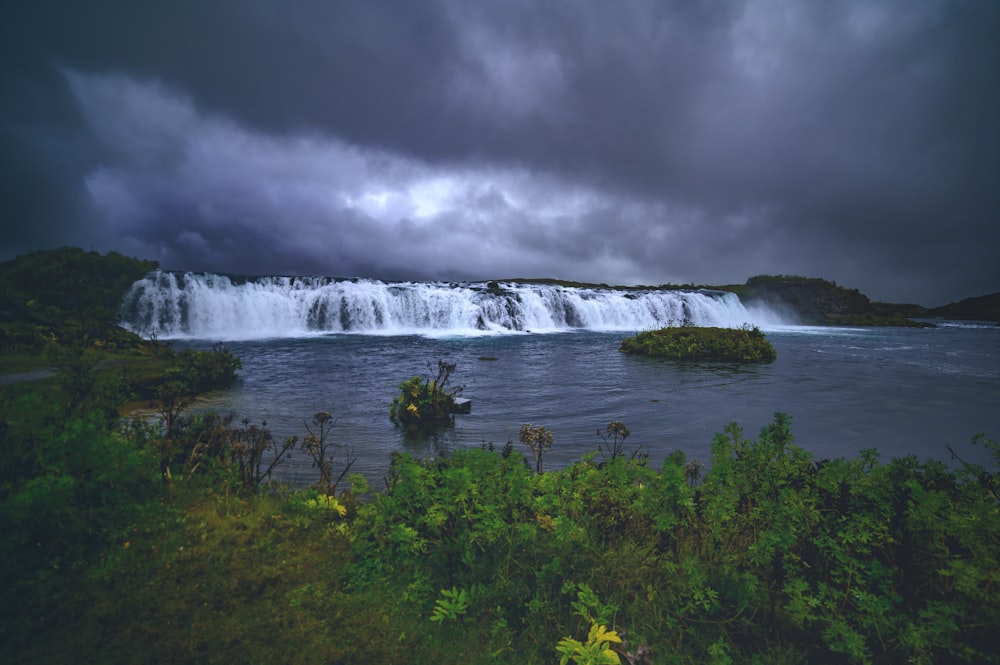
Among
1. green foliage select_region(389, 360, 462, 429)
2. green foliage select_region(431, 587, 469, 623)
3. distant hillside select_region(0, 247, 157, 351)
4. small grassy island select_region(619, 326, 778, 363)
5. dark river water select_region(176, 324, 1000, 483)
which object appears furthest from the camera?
small grassy island select_region(619, 326, 778, 363)

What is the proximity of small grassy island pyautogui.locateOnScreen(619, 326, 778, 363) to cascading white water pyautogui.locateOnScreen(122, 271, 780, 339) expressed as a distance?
7530mm

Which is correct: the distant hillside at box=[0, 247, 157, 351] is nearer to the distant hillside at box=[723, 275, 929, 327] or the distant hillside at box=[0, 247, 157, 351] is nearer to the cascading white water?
the cascading white water

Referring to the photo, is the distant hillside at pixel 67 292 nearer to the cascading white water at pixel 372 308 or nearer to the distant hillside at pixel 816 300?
the cascading white water at pixel 372 308

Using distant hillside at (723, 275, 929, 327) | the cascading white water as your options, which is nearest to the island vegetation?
the cascading white water

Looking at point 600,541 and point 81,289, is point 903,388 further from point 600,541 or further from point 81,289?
point 81,289

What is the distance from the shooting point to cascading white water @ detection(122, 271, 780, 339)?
33.1 m

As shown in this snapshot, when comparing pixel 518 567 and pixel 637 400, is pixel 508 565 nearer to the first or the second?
pixel 518 567

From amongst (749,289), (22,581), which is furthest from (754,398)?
(749,289)

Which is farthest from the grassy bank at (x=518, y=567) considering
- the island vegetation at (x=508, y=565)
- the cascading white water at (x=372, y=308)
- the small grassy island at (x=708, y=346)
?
the cascading white water at (x=372, y=308)

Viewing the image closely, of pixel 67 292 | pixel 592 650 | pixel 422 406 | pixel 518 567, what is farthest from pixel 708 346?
pixel 67 292

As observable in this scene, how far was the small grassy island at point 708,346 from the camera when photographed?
20219 mm

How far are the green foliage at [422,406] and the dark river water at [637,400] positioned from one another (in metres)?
0.42

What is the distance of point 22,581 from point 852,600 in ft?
17.3

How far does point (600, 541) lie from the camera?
3463mm
